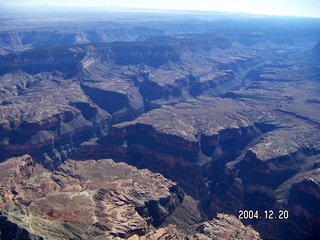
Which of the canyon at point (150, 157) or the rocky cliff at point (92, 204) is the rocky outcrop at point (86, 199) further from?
the canyon at point (150, 157)

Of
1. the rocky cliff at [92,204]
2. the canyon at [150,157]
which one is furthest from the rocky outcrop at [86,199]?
the canyon at [150,157]

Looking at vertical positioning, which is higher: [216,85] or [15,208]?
[15,208]

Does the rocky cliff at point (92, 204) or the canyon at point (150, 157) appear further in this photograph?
the canyon at point (150, 157)

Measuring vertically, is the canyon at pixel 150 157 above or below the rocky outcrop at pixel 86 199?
below

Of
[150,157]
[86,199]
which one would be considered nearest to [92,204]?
[86,199]

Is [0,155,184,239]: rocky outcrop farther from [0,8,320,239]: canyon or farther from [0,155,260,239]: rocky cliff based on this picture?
[0,8,320,239]: canyon

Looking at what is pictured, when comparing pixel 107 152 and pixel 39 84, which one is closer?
pixel 107 152

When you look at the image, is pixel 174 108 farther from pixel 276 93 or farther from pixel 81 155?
pixel 276 93

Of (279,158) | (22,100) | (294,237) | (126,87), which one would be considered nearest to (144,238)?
(294,237)
